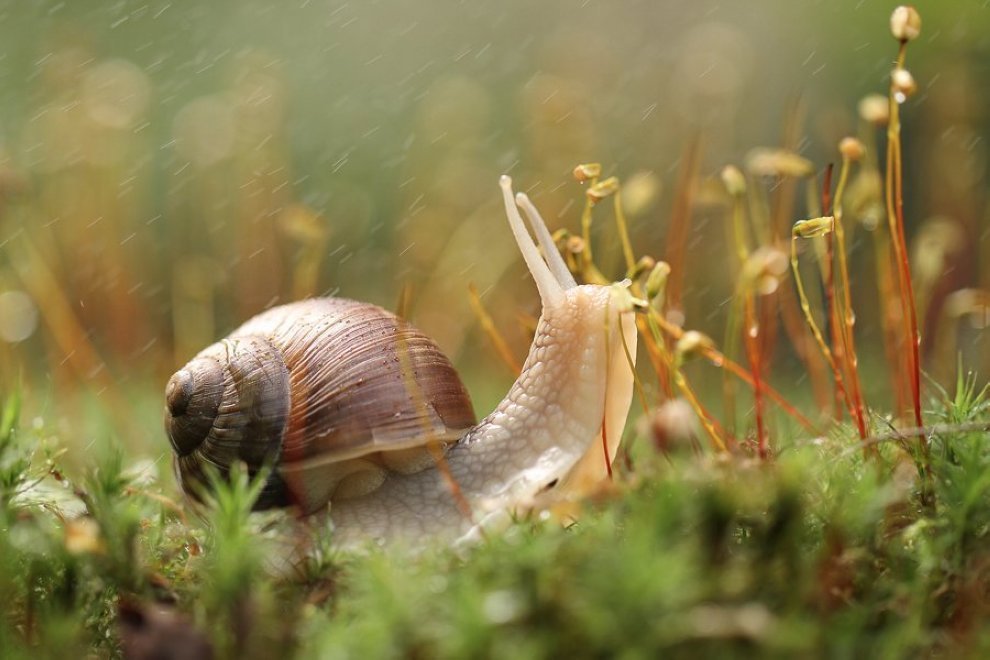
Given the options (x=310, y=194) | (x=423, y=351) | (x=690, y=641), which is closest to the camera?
(x=690, y=641)

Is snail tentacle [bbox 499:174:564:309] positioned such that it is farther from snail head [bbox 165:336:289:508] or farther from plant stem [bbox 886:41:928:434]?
plant stem [bbox 886:41:928:434]

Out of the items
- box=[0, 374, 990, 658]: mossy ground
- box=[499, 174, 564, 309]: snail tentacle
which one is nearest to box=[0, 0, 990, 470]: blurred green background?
box=[499, 174, 564, 309]: snail tentacle

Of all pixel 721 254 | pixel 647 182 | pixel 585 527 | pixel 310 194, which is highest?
pixel 647 182

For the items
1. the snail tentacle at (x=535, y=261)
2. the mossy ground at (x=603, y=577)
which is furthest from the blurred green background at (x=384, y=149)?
the mossy ground at (x=603, y=577)

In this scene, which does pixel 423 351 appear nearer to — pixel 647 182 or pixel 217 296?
pixel 647 182

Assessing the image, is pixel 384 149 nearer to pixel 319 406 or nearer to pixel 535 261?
pixel 535 261

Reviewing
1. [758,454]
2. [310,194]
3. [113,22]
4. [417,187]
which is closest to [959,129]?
[417,187]

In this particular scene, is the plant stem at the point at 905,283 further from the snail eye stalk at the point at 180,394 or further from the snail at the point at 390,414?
the snail eye stalk at the point at 180,394
